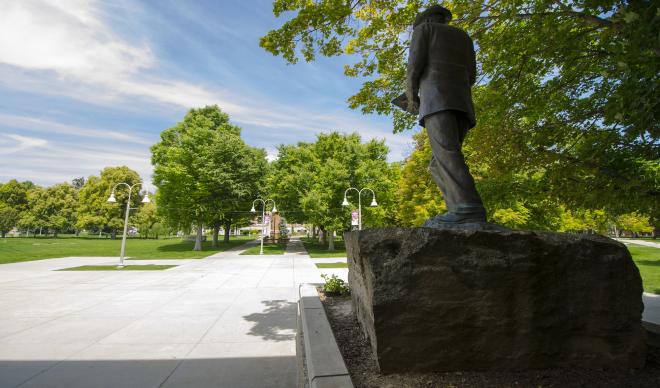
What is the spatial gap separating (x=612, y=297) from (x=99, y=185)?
67.4 metres

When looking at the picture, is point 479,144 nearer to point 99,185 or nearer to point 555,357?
point 555,357

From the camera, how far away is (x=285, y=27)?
670 cm

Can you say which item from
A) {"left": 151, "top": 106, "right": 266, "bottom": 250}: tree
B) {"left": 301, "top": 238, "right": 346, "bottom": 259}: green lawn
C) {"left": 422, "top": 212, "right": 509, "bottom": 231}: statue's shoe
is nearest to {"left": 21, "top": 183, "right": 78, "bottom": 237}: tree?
{"left": 151, "top": 106, "right": 266, "bottom": 250}: tree

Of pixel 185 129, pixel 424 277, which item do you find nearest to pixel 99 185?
pixel 185 129

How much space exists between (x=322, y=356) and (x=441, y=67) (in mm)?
3339

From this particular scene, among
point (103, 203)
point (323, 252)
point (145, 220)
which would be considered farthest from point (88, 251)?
point (145, 220)

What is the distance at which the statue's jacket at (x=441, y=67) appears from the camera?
360 cm

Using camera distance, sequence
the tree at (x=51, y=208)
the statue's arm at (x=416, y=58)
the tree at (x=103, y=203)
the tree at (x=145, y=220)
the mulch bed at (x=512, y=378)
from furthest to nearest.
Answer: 1. the tree at (x=51, y=208)
2. the tree at (x=145, y=220)
3. the tree at (x=103, y=203)
4. the statue's arm at (x=416, y=58)
5. the mulch bed at (x=512, y=378)

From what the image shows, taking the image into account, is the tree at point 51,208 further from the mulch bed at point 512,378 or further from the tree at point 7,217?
the mulch bed at point 512,378

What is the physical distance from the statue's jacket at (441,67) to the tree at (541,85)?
271 cm

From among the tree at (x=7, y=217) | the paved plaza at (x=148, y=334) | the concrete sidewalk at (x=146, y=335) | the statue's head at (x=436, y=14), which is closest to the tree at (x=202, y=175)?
the concrete sidewalk at (x=146, y=335)

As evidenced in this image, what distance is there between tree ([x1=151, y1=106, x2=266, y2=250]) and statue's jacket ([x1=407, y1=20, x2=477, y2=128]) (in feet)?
93.1

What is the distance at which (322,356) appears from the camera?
2963 mm

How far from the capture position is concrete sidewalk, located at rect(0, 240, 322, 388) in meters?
4.31
